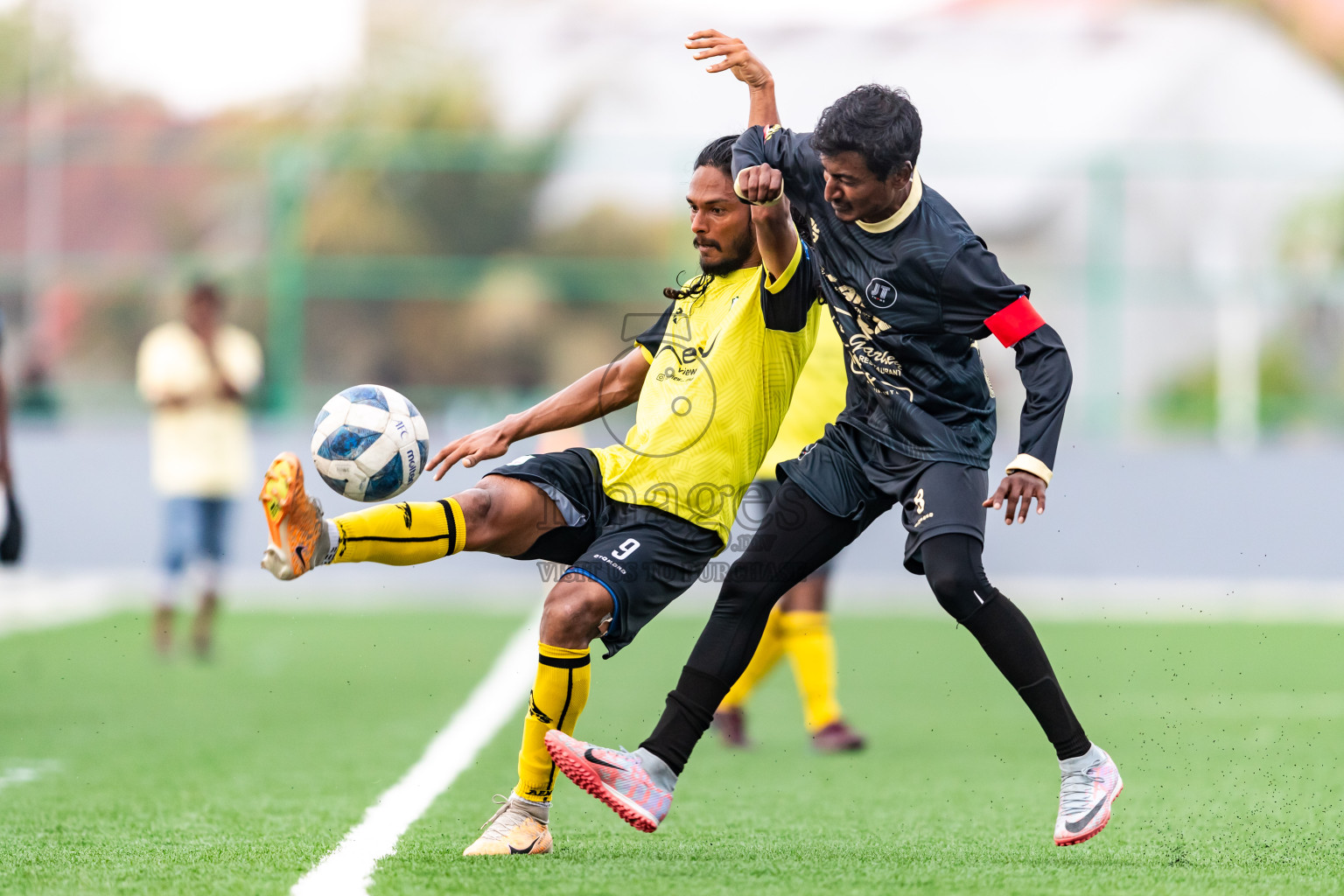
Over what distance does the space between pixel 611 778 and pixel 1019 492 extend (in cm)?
133

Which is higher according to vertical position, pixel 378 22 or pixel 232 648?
pixel 378 22

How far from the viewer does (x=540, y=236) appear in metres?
20.3

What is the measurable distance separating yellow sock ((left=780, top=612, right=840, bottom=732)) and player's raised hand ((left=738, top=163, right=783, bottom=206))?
3108 millimetres

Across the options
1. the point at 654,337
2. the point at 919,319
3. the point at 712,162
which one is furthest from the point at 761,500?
the point at 919,319

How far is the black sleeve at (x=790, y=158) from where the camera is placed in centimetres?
470

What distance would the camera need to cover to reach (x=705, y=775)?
6414 millimetres

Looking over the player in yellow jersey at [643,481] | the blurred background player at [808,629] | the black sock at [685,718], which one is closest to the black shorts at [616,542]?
the player in yellow jersey at [643,481]

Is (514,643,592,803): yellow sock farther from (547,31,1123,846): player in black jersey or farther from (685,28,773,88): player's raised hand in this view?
(685,28,773,88): player's raised hand

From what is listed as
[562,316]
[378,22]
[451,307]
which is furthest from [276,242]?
[378,22]

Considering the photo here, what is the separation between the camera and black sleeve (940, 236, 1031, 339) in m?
4.43

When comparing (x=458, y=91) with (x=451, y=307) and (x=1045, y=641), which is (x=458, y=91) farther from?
(x=1045, y=641)

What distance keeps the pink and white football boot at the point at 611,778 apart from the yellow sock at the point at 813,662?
109 inches

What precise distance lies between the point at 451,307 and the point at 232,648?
22.4 feet

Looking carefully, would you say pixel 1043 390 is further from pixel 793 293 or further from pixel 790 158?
pixel 790 158
